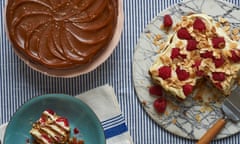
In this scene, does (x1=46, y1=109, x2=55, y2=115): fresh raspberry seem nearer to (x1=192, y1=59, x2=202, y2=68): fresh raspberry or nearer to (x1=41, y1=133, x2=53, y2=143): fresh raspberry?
(x1=41, y1=133, x2=53, y2=143): fresh raspberry

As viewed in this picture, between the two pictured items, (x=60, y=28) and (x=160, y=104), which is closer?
(x=60, y=28)

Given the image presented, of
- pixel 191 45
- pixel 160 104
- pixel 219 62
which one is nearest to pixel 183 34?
pixel 191 45

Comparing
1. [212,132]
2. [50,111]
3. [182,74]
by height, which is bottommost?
[212,132]

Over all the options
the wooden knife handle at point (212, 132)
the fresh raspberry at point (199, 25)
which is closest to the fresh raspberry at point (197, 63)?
the fresh raspberry at point (199, 25)

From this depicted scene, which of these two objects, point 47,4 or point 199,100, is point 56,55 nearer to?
point 47,4

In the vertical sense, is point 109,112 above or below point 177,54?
below

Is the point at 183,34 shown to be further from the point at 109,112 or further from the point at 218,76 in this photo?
the point at 109,112

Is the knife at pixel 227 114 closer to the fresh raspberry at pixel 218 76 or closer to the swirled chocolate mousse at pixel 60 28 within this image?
the fresh raspberry at pixel 218 76
